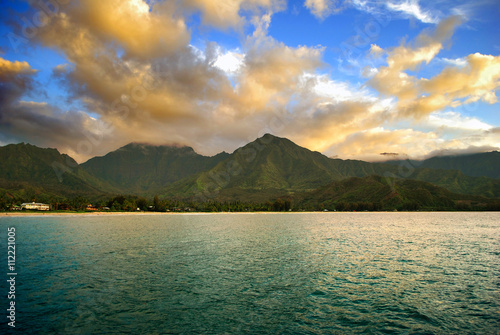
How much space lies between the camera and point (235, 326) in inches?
1044

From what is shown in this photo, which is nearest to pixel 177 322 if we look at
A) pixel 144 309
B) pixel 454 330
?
pixel 144 309

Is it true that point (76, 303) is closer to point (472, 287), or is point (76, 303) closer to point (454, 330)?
point (454, 330)

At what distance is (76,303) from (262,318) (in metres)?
23.0

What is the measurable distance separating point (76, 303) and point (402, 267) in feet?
187

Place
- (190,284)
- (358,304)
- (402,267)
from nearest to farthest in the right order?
(358,304) < (190,284) < (402,267)

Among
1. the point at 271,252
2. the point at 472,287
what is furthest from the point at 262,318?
the point at 271,252

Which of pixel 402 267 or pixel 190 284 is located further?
pixel 402 267

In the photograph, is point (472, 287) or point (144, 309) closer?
point (144, 309)

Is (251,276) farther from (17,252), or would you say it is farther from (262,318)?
(17,252)

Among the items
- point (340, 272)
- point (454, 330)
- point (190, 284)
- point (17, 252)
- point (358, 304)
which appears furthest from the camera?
point (17, 252)

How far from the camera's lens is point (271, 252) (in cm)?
7219

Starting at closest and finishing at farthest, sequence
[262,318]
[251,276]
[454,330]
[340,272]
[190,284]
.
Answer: [454,330]
[262,318]
[190,284]
[251,276]
[340,272]

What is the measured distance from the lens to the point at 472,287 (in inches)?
1618

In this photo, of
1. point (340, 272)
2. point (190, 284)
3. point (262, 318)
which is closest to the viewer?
point (262, 318)
